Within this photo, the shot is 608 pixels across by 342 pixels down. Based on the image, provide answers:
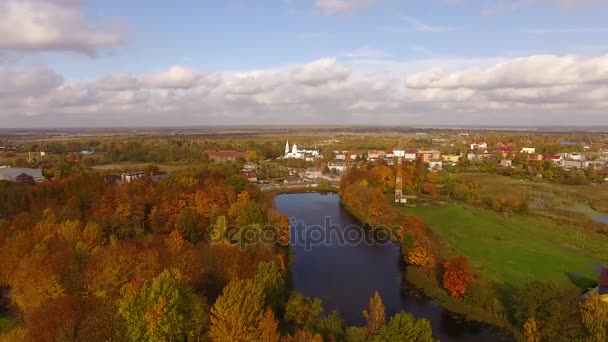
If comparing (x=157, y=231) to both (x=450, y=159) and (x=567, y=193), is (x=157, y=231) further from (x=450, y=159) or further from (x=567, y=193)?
(x=450, y=159)

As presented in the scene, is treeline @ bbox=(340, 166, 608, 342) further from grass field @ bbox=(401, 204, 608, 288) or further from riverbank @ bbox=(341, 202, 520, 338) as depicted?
grass field @ bbox=(401, 204, 608, 288)

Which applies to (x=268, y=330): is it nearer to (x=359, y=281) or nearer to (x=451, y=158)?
(x=359, y=281)

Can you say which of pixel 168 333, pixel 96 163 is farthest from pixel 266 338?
pixel 96 163

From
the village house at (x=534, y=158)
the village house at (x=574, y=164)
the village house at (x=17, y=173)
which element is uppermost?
the village house at (x=534, y=158)

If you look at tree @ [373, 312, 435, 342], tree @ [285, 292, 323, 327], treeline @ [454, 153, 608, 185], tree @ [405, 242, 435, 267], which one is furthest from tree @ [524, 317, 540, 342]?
treeline @ [454, 153, 608, 185]

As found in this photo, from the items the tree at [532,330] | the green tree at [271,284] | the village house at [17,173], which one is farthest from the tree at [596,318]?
the village house at [17,173]

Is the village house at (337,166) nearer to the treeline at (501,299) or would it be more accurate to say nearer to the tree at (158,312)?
the treeline at (501,299)

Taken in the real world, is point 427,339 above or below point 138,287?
below
